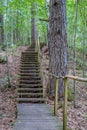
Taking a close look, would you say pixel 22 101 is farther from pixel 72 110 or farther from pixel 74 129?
pixel 74 129

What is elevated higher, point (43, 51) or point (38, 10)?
point (38, 10)

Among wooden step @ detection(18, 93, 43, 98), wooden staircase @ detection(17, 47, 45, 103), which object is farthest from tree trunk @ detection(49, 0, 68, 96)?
wooden staircase @ detection(17, 47, 45, 103)

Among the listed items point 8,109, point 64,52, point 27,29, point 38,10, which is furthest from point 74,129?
point 27,29

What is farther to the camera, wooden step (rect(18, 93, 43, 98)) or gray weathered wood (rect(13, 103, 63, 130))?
wooden step (rect(18, 93, 43, 98))

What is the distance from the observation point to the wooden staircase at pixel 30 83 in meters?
9.91

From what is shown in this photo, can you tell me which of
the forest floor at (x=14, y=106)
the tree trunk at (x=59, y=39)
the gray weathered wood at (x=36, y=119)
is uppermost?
→ the tree trunk at (x=59, y=39)

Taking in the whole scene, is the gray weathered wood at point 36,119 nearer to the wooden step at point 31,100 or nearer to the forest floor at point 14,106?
the forest floor at point 14,106

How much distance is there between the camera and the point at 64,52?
9742 mm

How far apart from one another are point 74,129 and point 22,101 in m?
3.36

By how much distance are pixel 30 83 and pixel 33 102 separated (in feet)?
6.57

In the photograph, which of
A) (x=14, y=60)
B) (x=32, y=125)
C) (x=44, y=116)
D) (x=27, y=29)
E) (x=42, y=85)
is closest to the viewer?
(x=32, y=125)

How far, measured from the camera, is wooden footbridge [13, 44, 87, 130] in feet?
19.9

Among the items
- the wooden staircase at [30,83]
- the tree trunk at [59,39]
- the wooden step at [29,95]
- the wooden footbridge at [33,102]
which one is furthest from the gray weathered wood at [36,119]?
the tree trunk at [59,39]

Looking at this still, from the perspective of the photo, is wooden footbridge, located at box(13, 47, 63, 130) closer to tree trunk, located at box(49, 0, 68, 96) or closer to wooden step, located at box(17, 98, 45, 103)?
wooden step, located at box(17, 98, 45, 103)
